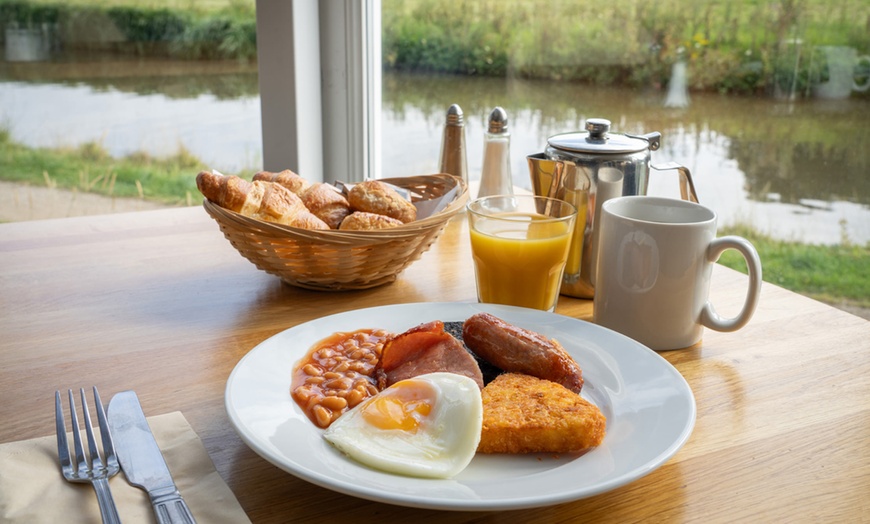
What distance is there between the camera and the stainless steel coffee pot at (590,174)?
3.60ft

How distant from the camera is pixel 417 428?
71 centimetres

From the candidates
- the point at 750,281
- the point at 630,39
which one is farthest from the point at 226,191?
the point at 630,39

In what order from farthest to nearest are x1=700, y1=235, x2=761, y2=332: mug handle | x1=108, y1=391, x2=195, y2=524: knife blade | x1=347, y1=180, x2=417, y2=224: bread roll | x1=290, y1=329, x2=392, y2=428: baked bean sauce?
x1=347, y1=180, x2=417, y2=224: bread roll, x1=700, y1=235, x2=761, y2=332: mug handle, x1=290, y1=329, x2=392, y2=428: baked bean sauce, x1=108, y1=391, x2=195, y2=524: knife blade

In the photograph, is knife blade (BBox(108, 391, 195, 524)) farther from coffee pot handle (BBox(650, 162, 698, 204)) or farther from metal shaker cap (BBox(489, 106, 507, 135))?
metal shaker cap (BBox(489, 106, 507, 135))

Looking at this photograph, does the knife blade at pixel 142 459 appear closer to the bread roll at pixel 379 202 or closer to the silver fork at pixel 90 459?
the silver fork at pixel 90 459

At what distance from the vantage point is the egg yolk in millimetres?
714

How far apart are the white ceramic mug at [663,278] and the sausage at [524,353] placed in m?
0.19

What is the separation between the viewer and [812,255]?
6.24 feet

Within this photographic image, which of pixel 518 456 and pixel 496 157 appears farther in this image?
pixel 496 157

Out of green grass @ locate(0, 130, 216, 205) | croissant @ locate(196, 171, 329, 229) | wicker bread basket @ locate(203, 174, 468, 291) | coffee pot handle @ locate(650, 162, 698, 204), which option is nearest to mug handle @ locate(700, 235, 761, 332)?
coffee pot handle @ locate(650, 162, 698, 204)

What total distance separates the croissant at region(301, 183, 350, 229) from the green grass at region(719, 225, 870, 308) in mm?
1158

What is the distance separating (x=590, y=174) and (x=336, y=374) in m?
0.50

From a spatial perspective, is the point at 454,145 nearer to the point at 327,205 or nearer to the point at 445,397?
the point at 327,205

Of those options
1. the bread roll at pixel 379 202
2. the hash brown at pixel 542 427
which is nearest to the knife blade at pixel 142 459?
the hash brown at pixel 542 427
